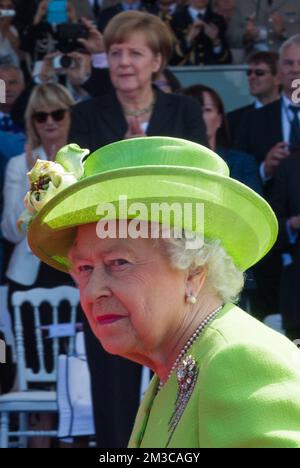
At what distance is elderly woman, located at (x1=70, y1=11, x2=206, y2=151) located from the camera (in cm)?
580

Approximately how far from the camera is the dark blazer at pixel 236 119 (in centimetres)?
693

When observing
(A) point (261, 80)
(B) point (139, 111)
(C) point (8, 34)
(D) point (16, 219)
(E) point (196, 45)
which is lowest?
(D) point (16, 219)

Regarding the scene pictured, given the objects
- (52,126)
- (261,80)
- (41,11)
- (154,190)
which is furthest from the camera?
(41,11)

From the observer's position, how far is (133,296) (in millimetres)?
2760

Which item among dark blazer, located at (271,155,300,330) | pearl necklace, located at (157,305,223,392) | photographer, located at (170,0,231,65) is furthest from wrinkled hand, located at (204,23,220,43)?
pearl necklace, located at (157,305,223,392)

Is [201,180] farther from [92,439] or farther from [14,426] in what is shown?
[14,426]

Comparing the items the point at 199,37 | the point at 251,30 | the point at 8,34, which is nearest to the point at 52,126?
the point at 8,34

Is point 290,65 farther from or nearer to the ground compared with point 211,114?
farther from the ground

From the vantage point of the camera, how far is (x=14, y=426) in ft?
22.9

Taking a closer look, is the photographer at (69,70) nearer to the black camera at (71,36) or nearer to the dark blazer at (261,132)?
the black camera at (71,36)

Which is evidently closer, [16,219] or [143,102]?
[143,102]

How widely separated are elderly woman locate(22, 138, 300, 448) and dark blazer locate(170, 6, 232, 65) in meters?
5.23

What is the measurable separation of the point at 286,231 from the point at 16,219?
1488mm

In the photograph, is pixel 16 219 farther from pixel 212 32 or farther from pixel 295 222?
pixel 212 32
